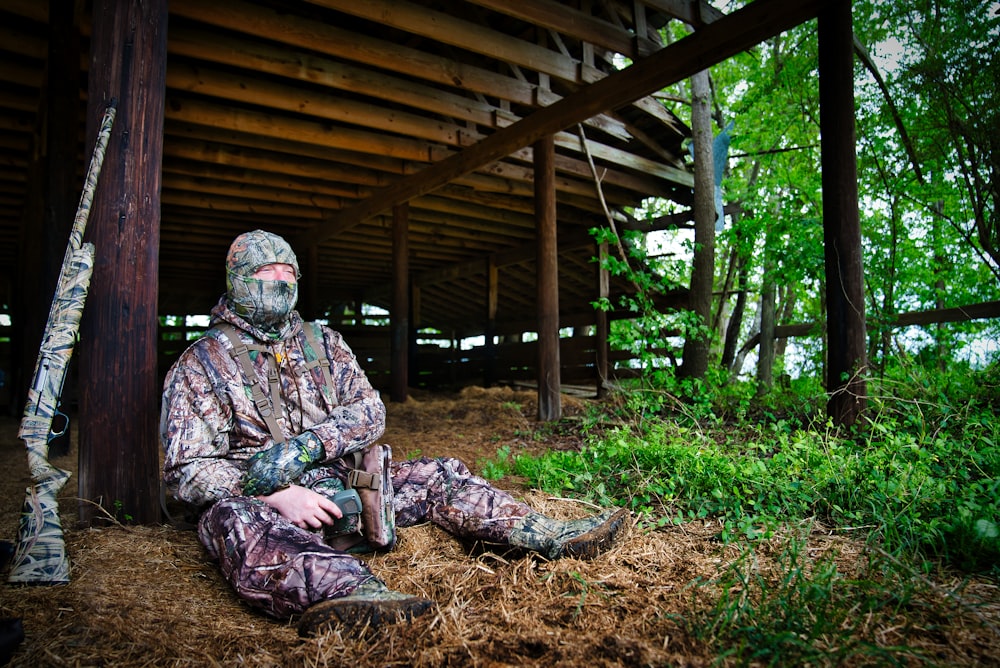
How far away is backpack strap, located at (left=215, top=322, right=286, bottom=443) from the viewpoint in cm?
264

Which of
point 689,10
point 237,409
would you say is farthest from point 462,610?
point 689,10

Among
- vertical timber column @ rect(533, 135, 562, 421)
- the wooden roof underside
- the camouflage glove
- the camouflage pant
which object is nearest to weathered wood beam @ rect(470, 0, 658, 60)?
the wooden roof underside

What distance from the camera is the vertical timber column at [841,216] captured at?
4078 millimetres

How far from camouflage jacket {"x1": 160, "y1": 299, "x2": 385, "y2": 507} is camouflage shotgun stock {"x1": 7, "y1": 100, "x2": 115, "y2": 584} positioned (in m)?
0.40

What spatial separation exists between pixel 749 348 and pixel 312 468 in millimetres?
8759

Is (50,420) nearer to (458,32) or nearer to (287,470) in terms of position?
(287,470)

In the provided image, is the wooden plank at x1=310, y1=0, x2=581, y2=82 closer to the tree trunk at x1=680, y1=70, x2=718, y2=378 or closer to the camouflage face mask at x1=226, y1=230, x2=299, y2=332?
the camouflage face mask at x1=226, y1=230, x2=299, y2=332

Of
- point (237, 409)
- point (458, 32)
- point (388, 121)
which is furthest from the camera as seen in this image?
point (388, 121)

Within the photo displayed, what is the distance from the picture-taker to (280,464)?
2.45 meters

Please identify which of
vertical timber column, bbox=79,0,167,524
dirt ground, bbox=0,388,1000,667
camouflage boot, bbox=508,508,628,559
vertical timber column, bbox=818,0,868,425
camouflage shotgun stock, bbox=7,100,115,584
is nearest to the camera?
dirt ground, bbox=0,388,1000,667

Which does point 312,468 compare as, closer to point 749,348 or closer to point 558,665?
point 558,665

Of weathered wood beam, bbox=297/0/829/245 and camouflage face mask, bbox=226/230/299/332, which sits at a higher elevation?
weathered wood beam, bbox=297/0/829/245

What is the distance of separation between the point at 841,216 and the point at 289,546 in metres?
4.16

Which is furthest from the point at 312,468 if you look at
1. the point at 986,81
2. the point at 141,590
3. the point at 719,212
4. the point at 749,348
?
the point at 749,348
